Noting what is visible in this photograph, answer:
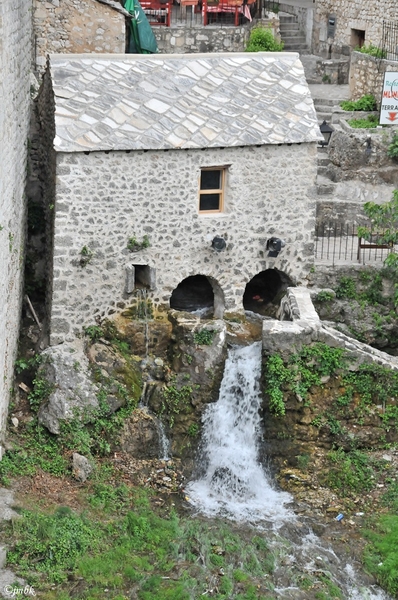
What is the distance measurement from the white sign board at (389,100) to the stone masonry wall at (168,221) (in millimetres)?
4508

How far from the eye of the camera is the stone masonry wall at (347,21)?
2989 centimetres

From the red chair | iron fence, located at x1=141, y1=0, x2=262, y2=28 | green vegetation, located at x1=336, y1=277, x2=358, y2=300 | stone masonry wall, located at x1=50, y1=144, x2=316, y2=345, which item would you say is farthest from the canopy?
green vegetation, located at x1=336, y1=277, x2=358, y2=300

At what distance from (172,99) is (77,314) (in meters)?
4.23

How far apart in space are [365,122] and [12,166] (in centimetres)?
969

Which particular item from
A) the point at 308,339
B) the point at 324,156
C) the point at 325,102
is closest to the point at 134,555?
the point at 308,339

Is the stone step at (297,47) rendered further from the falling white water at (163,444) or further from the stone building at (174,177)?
the falling white water at (163,444)

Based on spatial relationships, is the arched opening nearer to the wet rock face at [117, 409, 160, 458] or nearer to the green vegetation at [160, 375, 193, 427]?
the green vegetation at [160, 375, 193, 427]

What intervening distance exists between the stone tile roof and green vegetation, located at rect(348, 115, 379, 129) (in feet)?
13.0

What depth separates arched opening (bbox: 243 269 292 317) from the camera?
78.6ft

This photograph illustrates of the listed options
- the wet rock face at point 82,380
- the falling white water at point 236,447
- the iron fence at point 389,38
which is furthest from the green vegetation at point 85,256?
the iron fence at point 389,38

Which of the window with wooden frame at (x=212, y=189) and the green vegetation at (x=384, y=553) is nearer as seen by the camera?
the green vegetation at (x=384, y=553)

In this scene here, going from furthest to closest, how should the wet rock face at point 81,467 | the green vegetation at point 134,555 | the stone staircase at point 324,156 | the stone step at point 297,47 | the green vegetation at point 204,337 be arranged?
the stone step at point 297,47, the stone staircase at point 324,156, the green vegetation at point 204,337, the wet rock face at point 81,467, the green vegetation at point 134,555

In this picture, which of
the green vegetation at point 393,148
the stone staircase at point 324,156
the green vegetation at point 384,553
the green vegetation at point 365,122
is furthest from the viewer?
the green vegetation at point 365,122

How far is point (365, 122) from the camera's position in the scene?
27.2 meters
